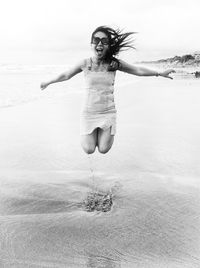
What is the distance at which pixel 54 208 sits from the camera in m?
4.86

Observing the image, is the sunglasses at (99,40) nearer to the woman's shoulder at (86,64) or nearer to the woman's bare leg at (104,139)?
the woman's shoulder at (86,64)

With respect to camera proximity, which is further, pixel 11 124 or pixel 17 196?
pixel 11 124

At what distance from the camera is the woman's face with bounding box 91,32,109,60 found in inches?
205

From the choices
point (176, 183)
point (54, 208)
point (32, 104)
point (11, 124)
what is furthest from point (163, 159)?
point (32, 104)

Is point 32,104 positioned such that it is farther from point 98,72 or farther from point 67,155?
point 98,72

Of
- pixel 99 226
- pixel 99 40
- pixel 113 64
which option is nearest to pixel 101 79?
pixel 113 64

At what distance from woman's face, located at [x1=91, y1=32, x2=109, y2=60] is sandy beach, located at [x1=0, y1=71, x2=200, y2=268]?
1.69 metres

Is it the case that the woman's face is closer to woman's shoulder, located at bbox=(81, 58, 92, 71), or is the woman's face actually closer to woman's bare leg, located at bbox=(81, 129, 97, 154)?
woman's shoulder, located at bbox=(81, 58, 92, 71)

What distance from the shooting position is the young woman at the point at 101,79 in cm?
525

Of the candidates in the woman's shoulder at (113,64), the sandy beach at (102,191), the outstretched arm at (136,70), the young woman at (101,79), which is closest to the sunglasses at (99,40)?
the young woman at (101,79)

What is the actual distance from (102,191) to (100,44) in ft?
5.92

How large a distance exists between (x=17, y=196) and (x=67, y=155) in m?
2.20

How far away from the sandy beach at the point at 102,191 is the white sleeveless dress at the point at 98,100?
848mm

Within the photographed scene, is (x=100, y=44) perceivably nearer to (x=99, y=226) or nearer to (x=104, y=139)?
(x=104, y=139)
